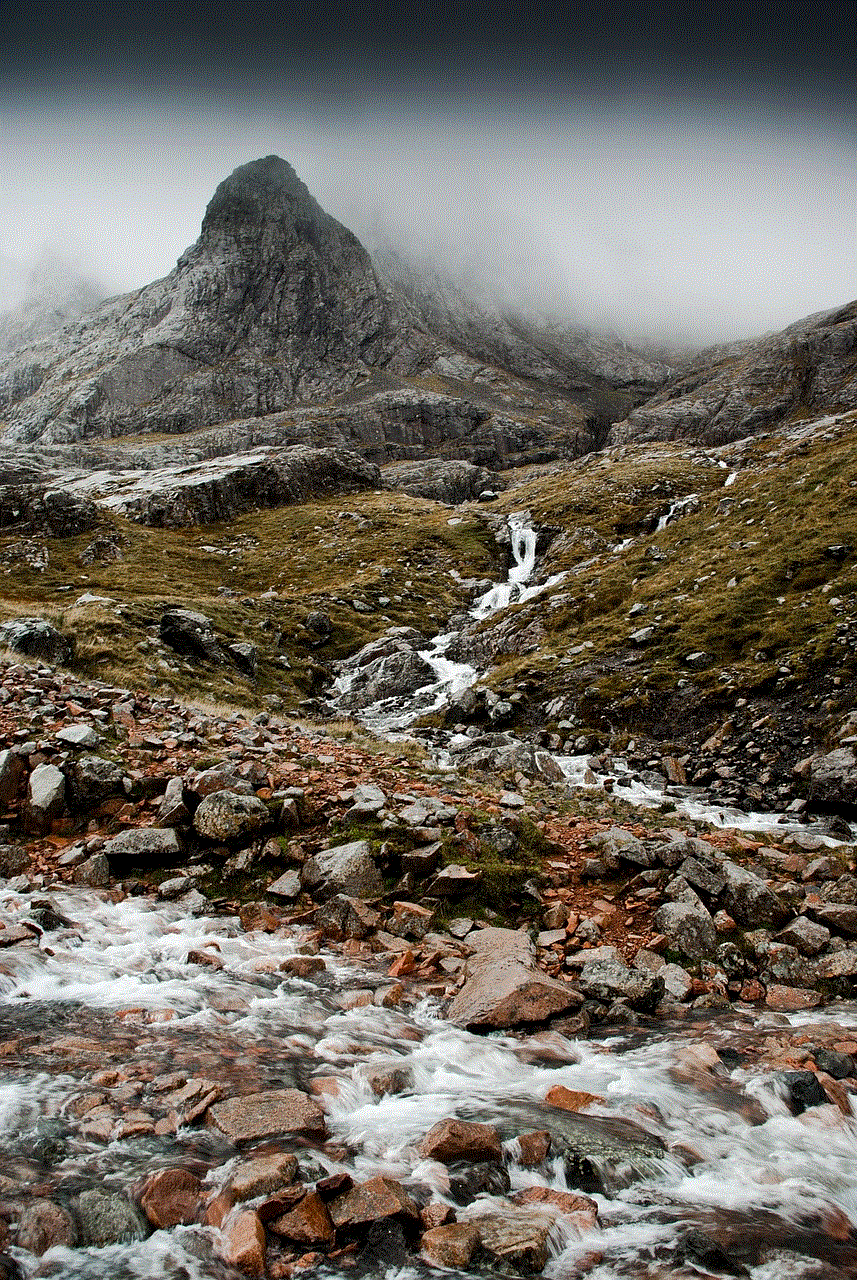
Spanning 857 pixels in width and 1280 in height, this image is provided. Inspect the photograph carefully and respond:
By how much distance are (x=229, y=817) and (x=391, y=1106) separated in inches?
221

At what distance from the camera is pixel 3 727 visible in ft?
39.4

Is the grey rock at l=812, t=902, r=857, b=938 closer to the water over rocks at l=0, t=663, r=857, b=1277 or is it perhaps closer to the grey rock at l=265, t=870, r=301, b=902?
the water over rocks at l=0, t=663, r=857, b=1277

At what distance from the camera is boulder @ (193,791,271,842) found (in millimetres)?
10117

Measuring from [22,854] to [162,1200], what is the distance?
22.6 ft

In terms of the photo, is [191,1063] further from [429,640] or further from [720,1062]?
[429,640]

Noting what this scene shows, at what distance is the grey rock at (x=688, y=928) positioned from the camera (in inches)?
324

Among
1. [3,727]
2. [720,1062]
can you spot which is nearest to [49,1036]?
[720,1062]

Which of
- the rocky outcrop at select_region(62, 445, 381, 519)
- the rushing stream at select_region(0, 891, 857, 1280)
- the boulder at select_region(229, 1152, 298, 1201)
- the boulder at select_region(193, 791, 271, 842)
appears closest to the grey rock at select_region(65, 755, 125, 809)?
the boulder at select_region(193, 791, 271, 842)

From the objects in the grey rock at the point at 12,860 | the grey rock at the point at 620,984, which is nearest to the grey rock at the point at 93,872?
the grey rock at the point at 12,860

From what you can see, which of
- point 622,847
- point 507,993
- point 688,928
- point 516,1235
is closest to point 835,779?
point 622,847

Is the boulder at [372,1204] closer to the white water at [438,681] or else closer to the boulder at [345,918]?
the boulder at [345,918]

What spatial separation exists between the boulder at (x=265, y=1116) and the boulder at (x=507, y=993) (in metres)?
2.31

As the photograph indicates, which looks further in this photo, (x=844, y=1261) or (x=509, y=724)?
(x=509, y=724)

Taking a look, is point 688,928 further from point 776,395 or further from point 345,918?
point 776,395
